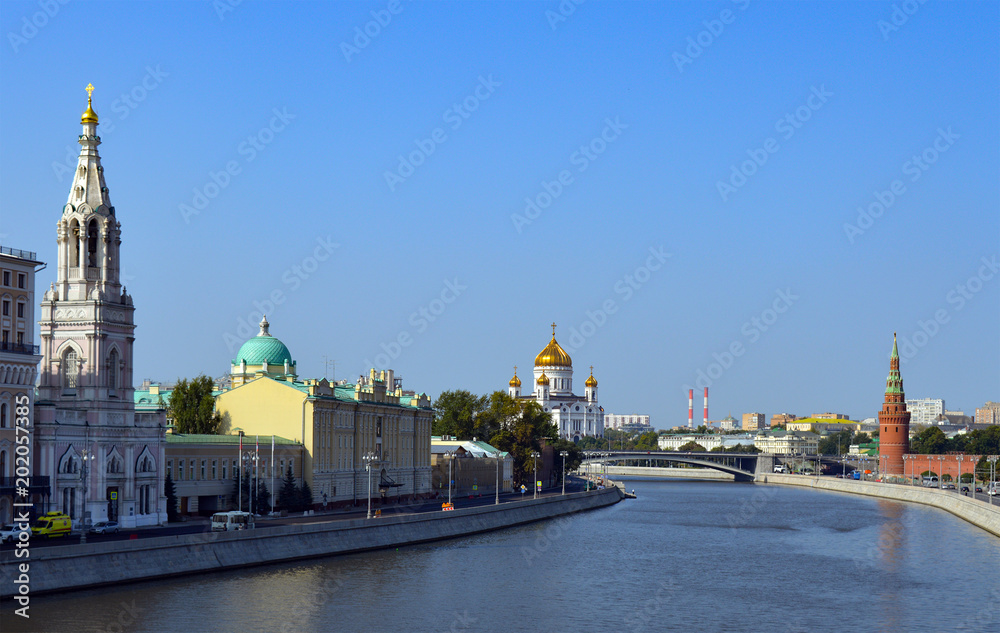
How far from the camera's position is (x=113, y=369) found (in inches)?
2442

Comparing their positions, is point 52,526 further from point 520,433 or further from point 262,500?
point 520,433

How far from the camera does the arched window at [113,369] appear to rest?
6163 centimetres

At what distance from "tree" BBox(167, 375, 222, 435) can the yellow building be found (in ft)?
2.34

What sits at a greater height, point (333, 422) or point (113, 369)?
point (113, 369)

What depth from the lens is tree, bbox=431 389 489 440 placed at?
420ft

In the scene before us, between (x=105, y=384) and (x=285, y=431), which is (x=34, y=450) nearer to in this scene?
(x=105, y=384)

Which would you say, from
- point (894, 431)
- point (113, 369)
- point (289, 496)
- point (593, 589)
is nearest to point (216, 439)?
point (289, 496)

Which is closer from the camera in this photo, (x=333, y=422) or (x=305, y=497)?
(x=305, y=497)

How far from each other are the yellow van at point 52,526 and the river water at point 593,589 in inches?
239

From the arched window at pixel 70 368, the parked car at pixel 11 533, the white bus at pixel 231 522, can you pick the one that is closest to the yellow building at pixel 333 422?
the white bus at pixel 231 522

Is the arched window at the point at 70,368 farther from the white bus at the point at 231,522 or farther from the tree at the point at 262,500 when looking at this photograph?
the tree at the point at 262,500

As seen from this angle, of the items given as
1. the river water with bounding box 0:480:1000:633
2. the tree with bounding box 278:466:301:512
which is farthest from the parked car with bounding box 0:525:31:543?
the tree with bounding box 278:466:301:512

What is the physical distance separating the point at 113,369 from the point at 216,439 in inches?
537

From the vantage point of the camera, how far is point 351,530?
63.8m
